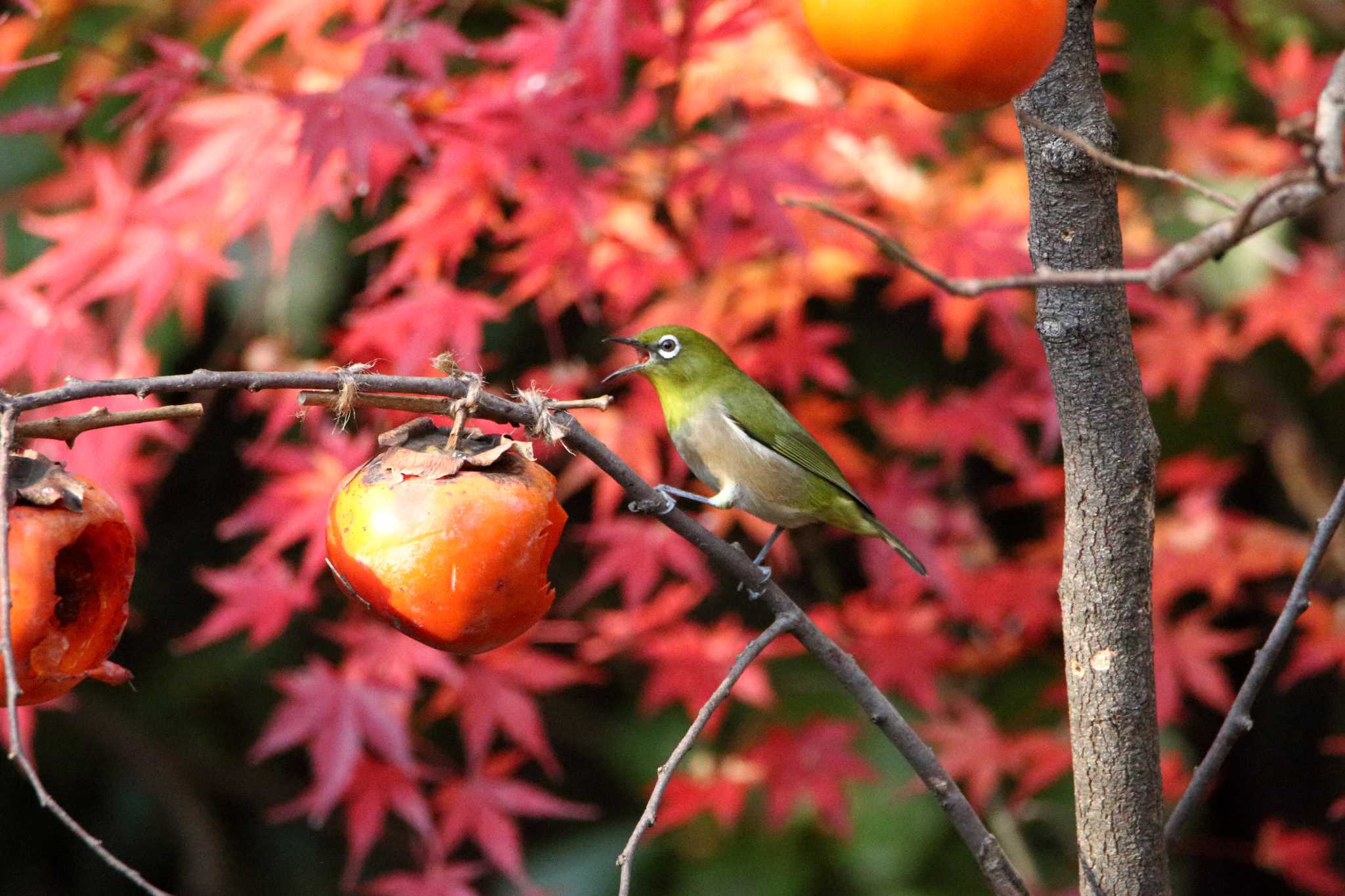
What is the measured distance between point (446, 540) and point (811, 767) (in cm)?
191

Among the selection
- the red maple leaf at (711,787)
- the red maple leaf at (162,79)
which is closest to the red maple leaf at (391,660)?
the red maple leaf at (711,787)

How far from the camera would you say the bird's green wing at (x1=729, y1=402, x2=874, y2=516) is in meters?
2.20

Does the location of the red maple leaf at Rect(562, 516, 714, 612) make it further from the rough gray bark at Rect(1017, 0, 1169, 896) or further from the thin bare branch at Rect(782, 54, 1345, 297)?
the thin bare branch at Rect(782, 54, 1345, 297)

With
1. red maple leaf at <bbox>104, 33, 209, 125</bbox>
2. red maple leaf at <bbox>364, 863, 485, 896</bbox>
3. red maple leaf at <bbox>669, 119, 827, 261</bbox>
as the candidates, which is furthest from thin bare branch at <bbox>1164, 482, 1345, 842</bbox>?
red maple leaf at <bbox>104, 33, 209, 125</bbox>

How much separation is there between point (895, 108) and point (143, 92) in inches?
57.3

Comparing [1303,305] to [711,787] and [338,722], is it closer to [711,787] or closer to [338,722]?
[711,787]

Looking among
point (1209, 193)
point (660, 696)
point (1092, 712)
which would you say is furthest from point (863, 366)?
point (1209, 193)

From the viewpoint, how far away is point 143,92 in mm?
2244

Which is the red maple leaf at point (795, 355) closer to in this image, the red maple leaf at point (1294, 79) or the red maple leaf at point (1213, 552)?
the red maple leaf at point (1213, 552)

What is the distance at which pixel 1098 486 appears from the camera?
3.71 ft

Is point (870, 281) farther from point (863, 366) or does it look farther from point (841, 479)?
point (841, 479)

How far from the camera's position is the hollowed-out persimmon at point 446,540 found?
0.99 metres

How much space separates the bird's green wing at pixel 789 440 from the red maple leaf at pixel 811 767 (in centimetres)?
68

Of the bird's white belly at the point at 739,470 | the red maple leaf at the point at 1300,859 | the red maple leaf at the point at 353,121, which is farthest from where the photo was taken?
the red maple leaf at the point at 1300,859
